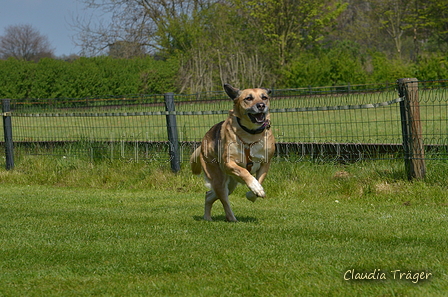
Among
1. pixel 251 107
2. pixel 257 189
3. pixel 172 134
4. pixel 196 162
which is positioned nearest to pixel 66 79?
pixel 172 134

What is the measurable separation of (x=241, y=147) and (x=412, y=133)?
10.9 ft

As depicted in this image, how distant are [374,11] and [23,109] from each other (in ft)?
118

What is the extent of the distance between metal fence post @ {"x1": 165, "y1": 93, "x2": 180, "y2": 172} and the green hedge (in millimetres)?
19227

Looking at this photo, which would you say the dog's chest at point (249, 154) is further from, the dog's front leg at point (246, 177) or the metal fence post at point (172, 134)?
the metal fence post at point (172, 134)

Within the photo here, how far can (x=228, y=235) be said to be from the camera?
5.76m

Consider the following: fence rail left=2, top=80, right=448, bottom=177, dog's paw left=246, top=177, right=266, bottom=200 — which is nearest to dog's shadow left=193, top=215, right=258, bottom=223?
dog's paw left=246, top=177, right=266, bottom=200

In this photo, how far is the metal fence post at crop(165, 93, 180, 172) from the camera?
34.4ft

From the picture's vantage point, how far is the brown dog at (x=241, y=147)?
6438mm

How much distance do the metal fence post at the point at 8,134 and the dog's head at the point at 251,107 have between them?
7.62 m

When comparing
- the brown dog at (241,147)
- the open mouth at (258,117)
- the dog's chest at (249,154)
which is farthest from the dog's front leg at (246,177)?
the open mouth at (258,117)

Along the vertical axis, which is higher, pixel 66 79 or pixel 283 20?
pixel 283 20

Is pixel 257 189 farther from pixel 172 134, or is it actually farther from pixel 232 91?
pixel 172 134

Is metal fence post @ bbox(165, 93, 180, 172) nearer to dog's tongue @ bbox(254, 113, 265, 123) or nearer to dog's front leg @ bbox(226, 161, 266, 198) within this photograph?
dog's front leg @ bbox(226, 161, 266, 198)

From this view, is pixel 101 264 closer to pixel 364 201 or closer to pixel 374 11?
pixel 364 201
